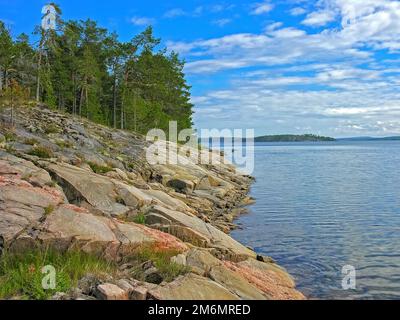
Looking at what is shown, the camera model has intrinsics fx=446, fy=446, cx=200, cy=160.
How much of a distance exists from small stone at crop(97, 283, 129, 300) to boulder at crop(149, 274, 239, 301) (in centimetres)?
62

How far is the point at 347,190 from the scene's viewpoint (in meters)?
39.7

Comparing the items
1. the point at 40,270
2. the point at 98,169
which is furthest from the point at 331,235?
the point at 40,270

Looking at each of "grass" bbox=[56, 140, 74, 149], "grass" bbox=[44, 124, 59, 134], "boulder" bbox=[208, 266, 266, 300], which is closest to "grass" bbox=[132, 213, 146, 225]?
"boulder" bbox=[208, 266, 266, 300]

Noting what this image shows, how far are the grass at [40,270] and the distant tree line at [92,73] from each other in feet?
156

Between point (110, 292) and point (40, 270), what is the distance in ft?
6.19

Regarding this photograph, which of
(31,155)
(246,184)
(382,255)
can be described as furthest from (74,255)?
(246,184)

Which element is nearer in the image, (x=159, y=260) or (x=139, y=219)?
(x=159, y=260)

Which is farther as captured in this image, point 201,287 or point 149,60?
point 149,60

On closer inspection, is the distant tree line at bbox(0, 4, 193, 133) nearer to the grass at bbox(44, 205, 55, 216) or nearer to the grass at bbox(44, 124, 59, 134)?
the grass at bbox(44, 124, 59, 134)

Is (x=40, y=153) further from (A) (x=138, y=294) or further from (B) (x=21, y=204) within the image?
(A) (x=138, y=294)

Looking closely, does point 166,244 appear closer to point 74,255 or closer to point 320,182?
point 74,255

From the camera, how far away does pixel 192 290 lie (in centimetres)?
998

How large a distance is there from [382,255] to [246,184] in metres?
28.3

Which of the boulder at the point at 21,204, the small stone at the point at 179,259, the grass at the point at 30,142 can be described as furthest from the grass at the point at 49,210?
the grass at the point at 30,142
